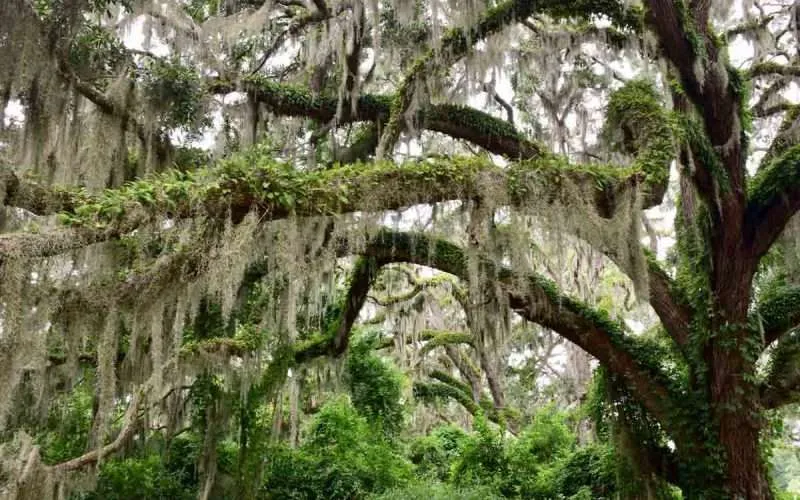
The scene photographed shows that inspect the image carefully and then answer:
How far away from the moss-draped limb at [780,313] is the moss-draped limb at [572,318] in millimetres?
1157

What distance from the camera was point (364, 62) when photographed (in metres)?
9.36

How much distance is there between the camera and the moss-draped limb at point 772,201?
6.32 metres

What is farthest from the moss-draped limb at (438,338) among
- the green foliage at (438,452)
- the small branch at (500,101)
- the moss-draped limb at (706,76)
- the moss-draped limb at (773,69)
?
the moss-draped limb at (773,69)

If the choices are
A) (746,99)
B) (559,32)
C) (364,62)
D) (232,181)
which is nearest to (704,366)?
(746,99)

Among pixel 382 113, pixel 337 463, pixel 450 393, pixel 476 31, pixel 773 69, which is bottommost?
pixel 337 463

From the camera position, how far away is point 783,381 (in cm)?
682

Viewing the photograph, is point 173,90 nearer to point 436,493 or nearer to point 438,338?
point 436,493

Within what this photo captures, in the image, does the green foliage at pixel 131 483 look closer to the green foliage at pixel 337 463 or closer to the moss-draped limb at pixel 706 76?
the green foliage at pixel 337 463

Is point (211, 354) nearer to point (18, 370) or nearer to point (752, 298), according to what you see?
point (18, 370)

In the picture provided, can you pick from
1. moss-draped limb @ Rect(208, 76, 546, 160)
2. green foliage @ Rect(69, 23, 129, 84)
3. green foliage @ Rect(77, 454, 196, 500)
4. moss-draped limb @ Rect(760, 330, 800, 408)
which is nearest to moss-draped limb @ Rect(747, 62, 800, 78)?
moss-draped limb @ Rect(208, 76, 546, 160)

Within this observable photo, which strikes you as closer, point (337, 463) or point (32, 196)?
point (32, 196)

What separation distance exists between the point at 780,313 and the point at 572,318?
2.09m

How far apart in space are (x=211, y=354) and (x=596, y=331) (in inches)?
159

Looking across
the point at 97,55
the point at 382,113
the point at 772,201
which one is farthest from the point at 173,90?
the point at 772,201
